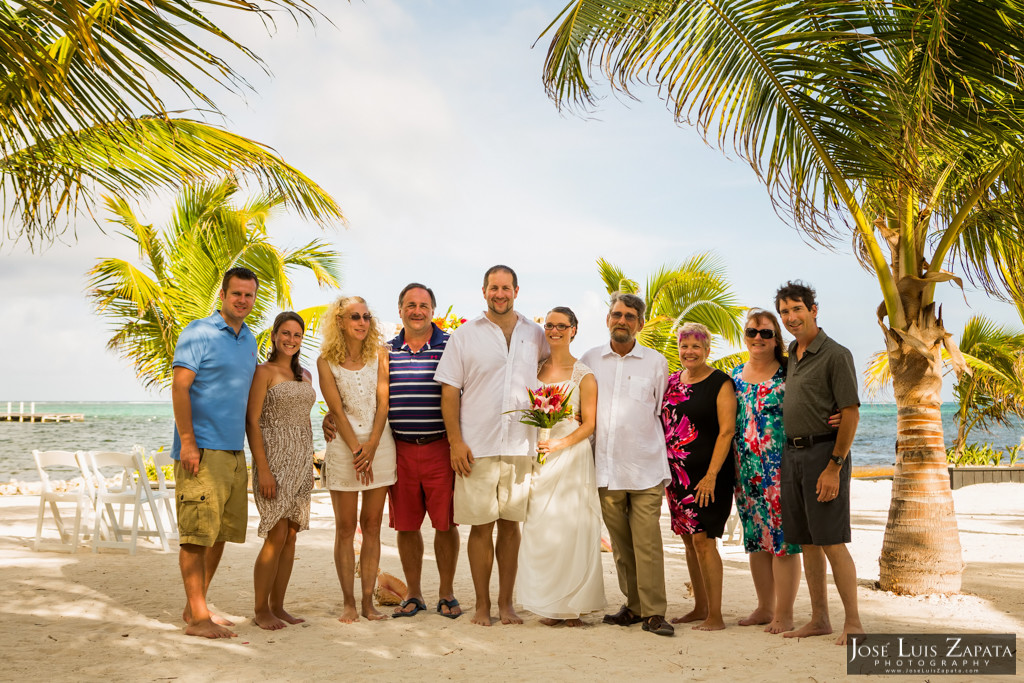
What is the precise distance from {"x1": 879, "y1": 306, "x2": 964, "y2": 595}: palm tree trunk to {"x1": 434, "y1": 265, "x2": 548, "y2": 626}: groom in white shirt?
2973mm

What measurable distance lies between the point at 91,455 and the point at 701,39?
6963 millimetres

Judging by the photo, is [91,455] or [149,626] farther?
[91,455]

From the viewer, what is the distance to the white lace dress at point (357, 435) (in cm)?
508

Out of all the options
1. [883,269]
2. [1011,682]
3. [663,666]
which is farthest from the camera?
[883,269]

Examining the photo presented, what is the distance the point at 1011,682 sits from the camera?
382cm

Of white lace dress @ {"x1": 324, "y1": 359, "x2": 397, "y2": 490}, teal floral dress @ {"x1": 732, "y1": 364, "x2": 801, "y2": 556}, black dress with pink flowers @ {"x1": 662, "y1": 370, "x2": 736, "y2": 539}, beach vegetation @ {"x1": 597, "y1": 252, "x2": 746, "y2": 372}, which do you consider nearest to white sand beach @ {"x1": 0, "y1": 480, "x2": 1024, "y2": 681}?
teal floral dress @ {"x1": 732, "y1": 364, "x2": 801, "y2": 556}

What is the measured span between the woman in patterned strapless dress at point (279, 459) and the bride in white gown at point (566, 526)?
4.82 feet

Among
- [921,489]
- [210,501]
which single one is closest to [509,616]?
[210,501]

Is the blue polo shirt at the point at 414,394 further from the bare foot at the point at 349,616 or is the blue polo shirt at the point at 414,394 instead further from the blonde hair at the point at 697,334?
the blonde hair at the point at 697,334

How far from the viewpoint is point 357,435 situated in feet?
16.8

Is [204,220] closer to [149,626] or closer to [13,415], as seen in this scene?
[149,626]

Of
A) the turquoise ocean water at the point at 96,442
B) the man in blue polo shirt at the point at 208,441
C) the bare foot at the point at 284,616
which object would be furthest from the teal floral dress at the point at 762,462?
the turquoise ocean water at the point at 96,442

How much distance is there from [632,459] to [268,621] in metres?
2.51

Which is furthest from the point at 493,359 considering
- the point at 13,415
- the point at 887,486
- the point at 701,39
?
the point at 13,415
